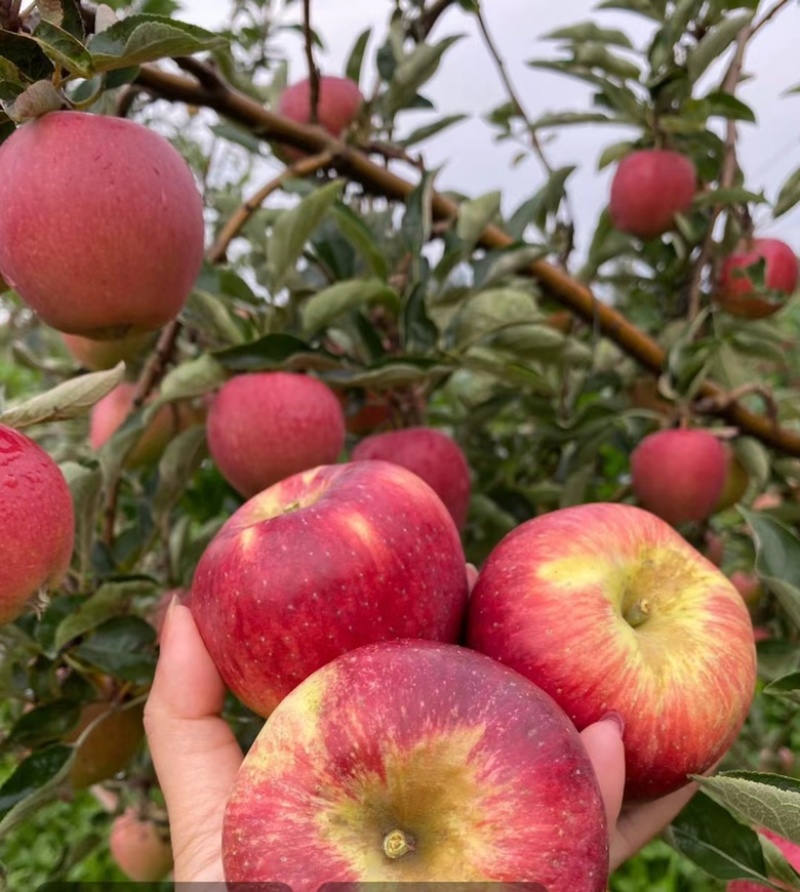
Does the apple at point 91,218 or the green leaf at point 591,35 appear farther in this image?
the green leaf at point 591,35

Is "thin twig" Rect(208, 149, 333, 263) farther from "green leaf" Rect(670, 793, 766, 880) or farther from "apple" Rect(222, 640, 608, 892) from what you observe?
"green leaf" Rect(670, 793, 766, 880)

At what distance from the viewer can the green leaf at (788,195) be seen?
1423mm

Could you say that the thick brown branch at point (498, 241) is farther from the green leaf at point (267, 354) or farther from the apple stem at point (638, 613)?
the apple stem at point (638, 613)

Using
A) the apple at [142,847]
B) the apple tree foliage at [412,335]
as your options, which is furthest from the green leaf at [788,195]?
the apple at [142,847]

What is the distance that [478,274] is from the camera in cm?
127

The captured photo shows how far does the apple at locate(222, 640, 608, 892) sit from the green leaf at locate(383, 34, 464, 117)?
1.10 m

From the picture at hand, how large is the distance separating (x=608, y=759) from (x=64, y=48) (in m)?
0.70

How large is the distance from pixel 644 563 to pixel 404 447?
0.41m

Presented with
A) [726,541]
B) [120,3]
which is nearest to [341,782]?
[120,3]

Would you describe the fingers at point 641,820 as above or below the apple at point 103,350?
below

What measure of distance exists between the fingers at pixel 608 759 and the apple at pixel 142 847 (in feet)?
3.91

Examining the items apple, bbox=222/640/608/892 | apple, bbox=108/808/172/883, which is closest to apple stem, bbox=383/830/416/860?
apple, bbox=222/640/608/892

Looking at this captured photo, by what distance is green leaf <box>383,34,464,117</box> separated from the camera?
1.41 metres

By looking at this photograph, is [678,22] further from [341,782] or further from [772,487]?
[341,782]
